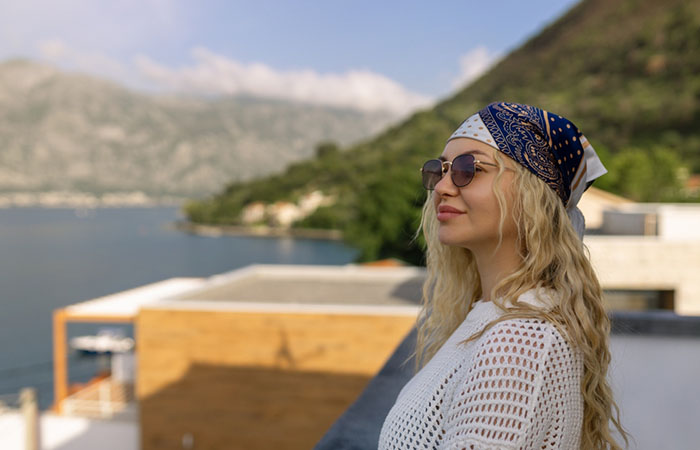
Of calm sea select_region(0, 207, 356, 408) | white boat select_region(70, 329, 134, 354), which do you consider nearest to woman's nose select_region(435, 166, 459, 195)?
calm sea select_region(0, 207, 356, 408)

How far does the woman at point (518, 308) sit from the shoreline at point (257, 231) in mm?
64569

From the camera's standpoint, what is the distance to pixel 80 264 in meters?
59.9

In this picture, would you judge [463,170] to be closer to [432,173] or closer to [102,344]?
[432,173]

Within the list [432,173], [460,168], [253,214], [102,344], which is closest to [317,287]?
[432,173]

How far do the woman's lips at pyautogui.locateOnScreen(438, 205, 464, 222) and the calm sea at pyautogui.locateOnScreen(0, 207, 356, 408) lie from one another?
32251mm

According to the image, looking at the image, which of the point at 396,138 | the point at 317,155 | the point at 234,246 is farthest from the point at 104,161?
the point at 396,138

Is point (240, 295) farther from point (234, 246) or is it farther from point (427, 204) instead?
point (234, 246)

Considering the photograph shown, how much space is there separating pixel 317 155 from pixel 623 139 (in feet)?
157

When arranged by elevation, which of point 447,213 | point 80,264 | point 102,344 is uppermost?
point 447,213

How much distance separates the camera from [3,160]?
13175 centimetres

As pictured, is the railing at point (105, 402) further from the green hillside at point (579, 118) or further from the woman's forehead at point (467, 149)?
the green hillside at point (579, 118)

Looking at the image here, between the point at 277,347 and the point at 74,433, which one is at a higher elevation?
the point at 277,347

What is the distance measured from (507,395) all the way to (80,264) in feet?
214

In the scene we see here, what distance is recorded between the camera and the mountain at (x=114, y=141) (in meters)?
140
